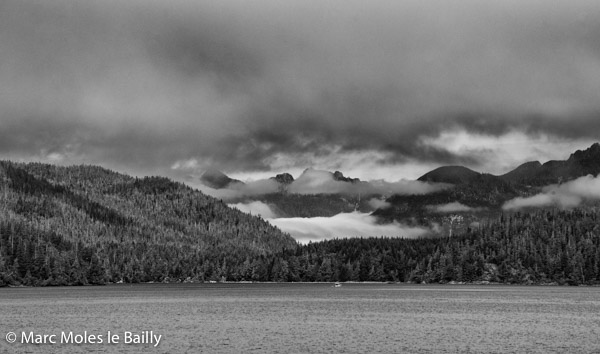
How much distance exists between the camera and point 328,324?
143 meters

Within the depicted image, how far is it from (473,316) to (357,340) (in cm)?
6207

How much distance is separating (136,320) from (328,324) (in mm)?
45775

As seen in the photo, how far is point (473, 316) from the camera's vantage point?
16450cm

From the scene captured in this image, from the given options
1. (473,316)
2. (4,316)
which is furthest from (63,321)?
(473,316)

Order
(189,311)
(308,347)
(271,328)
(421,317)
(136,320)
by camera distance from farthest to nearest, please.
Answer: (189,311) < (421,317) < (136,320) < (271,328) < (308,347)

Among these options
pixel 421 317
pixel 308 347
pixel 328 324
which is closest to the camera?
pixel 308 347

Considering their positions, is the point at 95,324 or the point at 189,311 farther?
the point at 189,311

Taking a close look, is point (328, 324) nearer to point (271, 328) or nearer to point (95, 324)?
point (271, 328)
